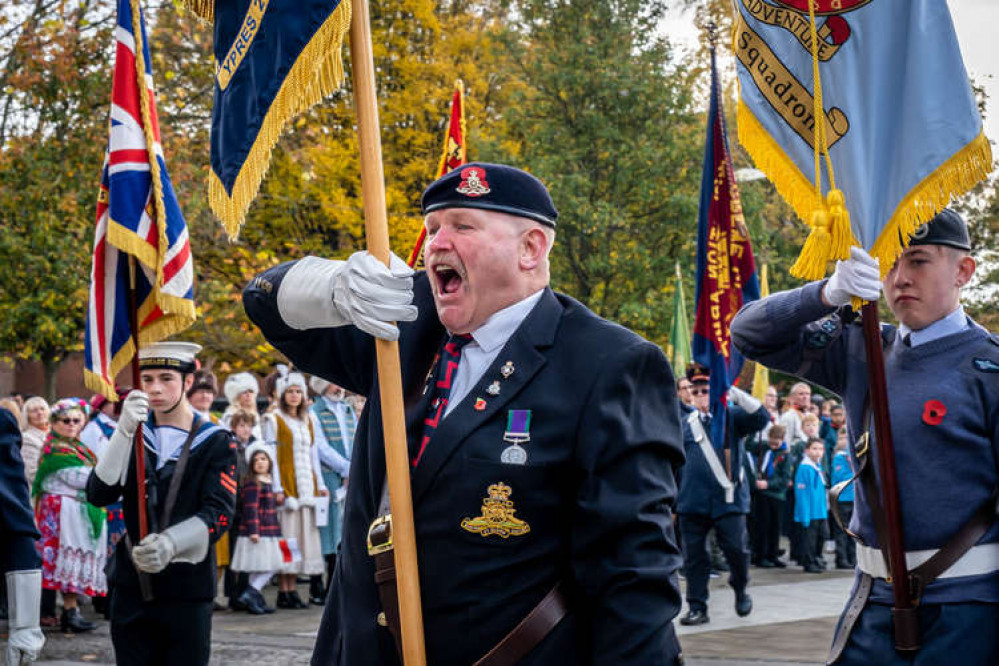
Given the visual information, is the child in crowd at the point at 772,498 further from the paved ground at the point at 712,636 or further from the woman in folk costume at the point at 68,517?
the woman in folk costume at the point at 68,517

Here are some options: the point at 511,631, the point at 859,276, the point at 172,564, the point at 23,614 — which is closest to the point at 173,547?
the point at 172,564

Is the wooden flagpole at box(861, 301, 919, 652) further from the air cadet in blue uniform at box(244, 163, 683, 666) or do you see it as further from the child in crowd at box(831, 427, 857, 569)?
the child in crowd at box(831, 427, 857, 569)

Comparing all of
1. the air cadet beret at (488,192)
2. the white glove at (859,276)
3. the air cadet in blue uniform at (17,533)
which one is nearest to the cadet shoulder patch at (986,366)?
the white glove at (859,276)

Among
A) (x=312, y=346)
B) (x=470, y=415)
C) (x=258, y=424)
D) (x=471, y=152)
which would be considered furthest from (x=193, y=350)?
(x=471, y=152)

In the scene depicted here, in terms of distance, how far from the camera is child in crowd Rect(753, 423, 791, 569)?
15.9 meters

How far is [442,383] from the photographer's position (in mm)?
3373

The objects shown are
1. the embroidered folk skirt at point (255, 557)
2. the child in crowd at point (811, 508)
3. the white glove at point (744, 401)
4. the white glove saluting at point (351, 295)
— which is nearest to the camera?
the white glove saluting at point (351, 295)

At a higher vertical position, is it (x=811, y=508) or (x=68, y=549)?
(x=68, y=549)

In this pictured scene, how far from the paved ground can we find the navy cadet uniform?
2.86m

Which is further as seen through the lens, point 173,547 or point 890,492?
point 173,547

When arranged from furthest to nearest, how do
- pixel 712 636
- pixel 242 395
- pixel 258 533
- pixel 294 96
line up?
pixel 242 395 → pixel 258 533 → pixel 712 636 → pixel 294 96

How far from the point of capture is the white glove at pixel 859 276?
4125mm

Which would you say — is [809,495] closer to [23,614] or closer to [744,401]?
[744,401]

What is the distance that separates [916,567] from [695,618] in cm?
650
